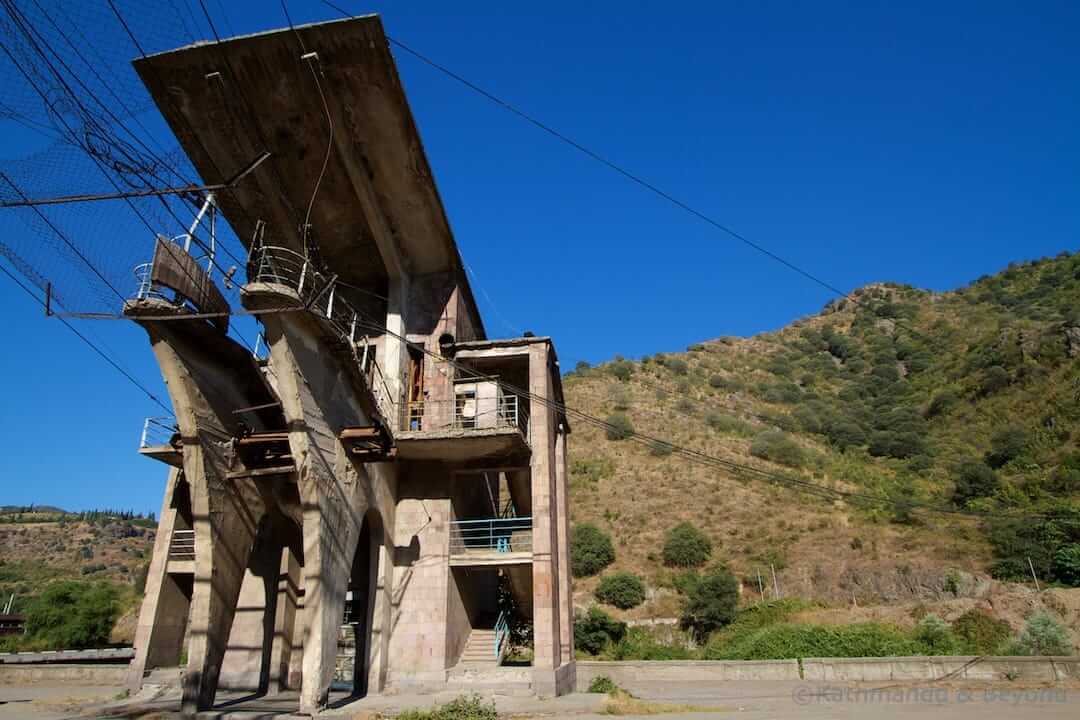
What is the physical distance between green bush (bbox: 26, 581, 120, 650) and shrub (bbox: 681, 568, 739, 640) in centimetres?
3193

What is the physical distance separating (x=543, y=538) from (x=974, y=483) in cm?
4630

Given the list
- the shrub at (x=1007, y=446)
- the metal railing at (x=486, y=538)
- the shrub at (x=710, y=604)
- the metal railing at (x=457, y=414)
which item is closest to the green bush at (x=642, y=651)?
the shrub at (x=710, y=604)

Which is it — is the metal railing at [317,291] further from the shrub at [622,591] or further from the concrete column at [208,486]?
the shrub at [622,591]

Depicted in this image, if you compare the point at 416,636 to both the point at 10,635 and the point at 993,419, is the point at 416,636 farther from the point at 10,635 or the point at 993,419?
the point at 993,419

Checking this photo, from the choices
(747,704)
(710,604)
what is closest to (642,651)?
(710,604)

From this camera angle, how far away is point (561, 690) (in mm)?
17500

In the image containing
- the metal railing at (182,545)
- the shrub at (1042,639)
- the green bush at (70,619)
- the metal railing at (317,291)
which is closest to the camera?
the metal railing at (317,291)

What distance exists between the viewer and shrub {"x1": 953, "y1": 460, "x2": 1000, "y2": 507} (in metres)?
50.7

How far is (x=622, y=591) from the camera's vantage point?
4628 cm

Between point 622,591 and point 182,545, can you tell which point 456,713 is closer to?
point 182,545

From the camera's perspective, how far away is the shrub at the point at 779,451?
2598 inches

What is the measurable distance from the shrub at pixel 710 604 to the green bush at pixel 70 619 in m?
31.9

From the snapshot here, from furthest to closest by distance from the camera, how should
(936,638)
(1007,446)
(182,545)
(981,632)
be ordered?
(1007,446), (981,632), (936,638), (182,545)

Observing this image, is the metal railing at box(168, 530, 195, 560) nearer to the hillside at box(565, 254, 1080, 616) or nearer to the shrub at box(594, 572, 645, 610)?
the shrub at box(594, 572, 645, 610)
